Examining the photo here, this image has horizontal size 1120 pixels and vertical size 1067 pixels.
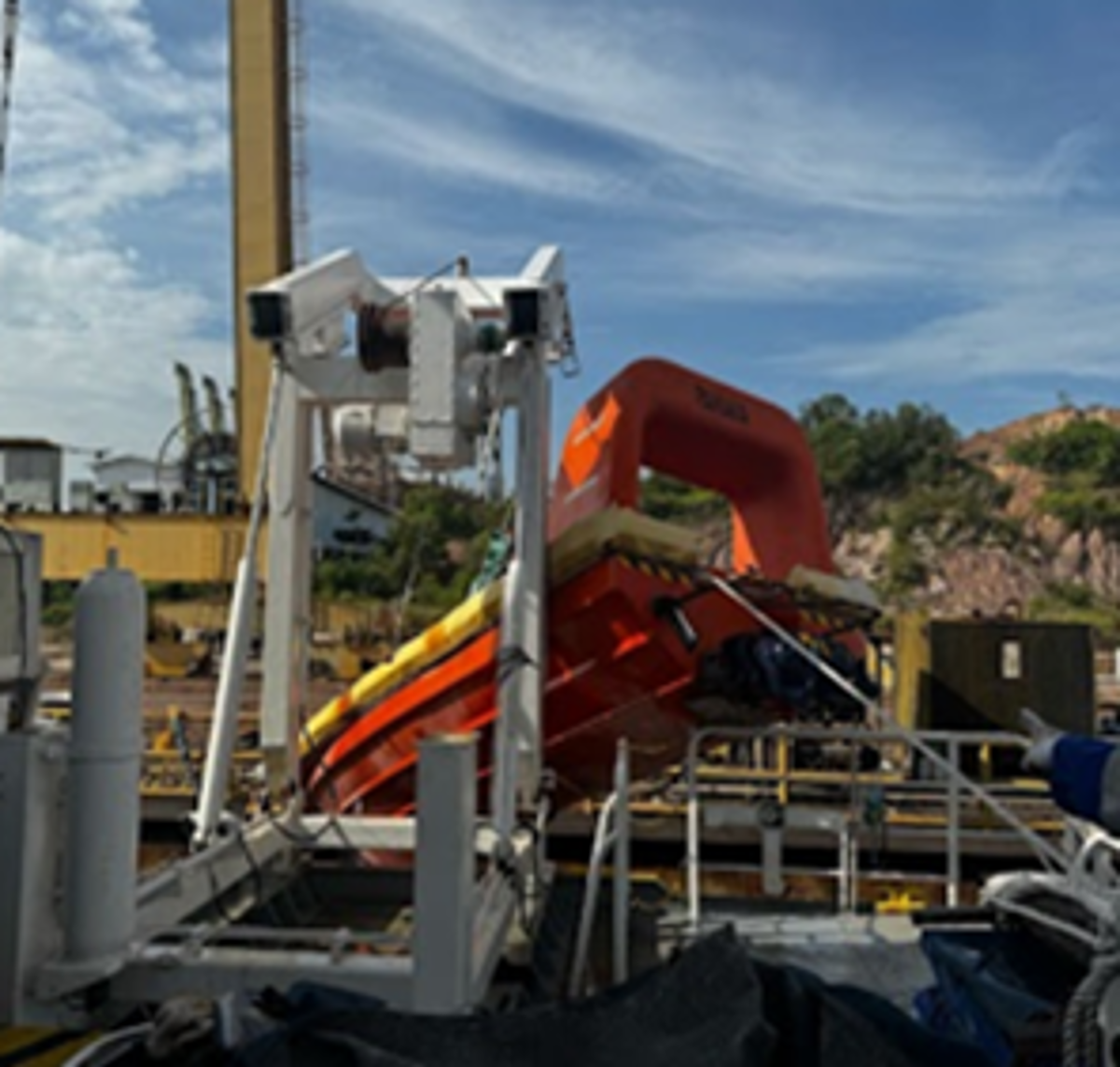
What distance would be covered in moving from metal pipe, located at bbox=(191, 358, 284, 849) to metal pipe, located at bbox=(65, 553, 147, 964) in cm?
152

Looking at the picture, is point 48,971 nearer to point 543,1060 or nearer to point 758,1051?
point 543,1060

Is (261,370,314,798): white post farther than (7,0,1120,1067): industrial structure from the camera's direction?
Yes

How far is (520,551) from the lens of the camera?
17.4ft

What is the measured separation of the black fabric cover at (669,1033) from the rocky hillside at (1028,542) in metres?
50.8

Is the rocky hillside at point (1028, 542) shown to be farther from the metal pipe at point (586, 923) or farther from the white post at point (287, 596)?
the metal pipe at point (586, 923)

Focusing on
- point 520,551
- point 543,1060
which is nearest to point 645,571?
point 520,551

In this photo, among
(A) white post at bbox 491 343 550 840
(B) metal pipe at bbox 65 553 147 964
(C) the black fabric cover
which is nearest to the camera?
(C) the black fabric cover

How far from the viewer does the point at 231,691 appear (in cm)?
505

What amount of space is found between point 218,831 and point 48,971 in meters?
1.66

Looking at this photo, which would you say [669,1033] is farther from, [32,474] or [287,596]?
[32,474]

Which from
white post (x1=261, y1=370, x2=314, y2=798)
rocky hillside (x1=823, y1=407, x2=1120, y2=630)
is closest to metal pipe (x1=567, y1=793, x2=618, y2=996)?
white post (x1=261, y1=370, x2=314, y2=798)

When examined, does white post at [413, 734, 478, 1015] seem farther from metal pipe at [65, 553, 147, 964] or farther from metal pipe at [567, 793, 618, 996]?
metal pipe at [567, 793, 618, 996]

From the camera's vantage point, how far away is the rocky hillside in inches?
2247

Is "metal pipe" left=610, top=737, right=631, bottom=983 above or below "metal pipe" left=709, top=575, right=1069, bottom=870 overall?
below
